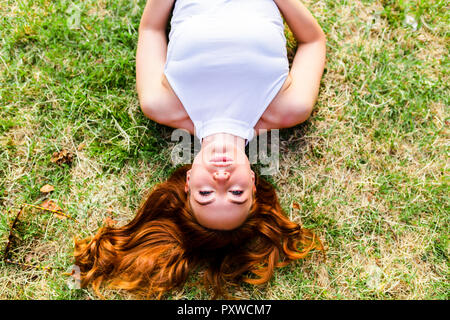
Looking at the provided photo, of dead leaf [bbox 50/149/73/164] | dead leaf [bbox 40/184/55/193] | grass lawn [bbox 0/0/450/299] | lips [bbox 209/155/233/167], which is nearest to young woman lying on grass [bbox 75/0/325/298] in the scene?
lips [bbox 209/155/233/167]

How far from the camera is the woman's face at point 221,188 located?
104 inches

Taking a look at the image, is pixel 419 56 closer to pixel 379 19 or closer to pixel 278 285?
pixel 379 19

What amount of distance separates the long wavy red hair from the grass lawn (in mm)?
181

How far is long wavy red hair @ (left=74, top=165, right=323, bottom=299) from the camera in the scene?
3.22 metres

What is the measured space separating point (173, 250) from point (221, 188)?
974 mm

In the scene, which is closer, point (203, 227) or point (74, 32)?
point (203, 227)

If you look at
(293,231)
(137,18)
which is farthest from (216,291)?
(137,18)

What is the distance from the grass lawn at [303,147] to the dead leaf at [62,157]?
20mm

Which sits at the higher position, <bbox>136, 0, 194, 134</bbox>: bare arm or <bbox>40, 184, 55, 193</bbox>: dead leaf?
<bbox>136, 0, 194, 134</bbox>: bare arm

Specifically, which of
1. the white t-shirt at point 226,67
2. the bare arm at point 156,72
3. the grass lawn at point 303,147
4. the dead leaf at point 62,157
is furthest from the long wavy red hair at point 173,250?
the dead leaf at point 62,157

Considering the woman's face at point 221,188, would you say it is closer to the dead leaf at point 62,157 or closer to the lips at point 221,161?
the lips at point 221,161

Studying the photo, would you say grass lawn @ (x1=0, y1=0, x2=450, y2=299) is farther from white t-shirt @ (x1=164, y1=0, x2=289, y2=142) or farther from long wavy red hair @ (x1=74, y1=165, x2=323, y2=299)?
white t-shirt @ (x1=164, y1=0, x2=289, y2=142)

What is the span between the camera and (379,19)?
3914 millimetres
